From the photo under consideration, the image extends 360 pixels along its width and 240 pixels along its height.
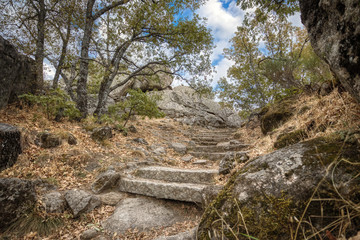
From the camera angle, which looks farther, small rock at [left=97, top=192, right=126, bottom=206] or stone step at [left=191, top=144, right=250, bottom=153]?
stone step at [left=191, top=144, right=250, bottom=153]

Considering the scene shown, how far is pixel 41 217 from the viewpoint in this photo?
2.20 m

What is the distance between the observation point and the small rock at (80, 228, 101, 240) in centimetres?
208

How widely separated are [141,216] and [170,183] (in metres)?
0.70

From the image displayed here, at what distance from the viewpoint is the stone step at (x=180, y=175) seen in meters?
3.14

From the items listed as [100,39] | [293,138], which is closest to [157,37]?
[100,39]

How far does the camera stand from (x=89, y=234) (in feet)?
6.91

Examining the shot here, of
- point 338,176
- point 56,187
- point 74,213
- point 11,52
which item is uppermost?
point 11,52

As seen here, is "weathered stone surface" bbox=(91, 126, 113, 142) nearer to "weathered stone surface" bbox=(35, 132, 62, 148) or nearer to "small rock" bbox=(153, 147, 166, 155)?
"weathered stone surface" bbox=(35, 132, 62, 148)

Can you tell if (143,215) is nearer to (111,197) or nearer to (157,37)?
(111,197)

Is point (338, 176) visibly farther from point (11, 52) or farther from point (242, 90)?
point (242, 90)

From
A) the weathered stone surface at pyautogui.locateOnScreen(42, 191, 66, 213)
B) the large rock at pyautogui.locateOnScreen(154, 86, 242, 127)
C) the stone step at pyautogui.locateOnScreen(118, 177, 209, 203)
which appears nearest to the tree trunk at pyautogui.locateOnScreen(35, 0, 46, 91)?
the weathered stone surface at pyautogui.locateOnScreen(42, 191, 66, 213)

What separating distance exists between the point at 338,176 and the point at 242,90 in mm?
10623

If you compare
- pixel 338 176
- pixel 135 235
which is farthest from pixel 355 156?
pixel 135 235

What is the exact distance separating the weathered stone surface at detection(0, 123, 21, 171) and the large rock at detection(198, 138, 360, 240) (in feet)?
10.9
